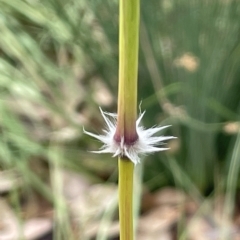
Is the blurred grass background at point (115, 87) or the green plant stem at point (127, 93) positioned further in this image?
the blurred grass background at point (115, 87)

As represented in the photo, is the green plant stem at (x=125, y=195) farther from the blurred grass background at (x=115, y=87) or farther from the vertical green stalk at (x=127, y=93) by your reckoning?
the blurred grass background at (x=115, y=87)

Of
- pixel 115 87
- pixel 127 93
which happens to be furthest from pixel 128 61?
pixel 115 87

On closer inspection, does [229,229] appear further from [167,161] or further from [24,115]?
[24,115]

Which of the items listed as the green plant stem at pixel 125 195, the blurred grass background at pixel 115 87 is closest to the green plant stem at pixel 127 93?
the green plant stem at pixel 125 195

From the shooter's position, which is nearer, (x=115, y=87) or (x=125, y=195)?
(x=125, y=195)

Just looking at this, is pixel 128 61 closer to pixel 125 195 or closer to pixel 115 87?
pixel 125 195

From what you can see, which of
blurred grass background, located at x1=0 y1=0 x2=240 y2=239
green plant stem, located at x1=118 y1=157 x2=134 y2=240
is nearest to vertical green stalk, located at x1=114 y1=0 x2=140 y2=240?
green plant stem, located at x1=118 y1=157 x2=134 y2=240

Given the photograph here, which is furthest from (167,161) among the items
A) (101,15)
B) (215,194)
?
(101,15)
